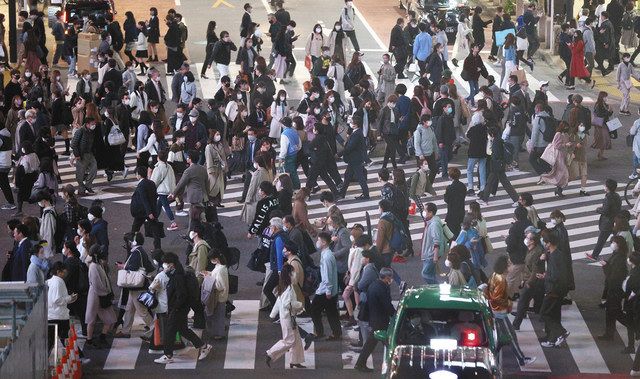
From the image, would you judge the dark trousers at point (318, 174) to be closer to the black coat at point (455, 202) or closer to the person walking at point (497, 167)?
the person walking at point (497, 167)

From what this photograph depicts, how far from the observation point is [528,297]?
20250 mm

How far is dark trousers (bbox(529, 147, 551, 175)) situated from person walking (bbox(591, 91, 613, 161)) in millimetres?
1756

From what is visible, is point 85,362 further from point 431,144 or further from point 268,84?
point 268,84

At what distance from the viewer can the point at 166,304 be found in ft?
63.7

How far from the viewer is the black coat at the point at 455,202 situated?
24031mm

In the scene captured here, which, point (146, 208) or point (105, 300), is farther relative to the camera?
point (146, 208)

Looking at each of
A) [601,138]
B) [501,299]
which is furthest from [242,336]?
[601,138]

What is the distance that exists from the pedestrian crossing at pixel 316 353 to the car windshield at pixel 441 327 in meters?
2.15

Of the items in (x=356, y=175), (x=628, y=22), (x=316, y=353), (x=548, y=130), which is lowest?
(x=316, y=353)

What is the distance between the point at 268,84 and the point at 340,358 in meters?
13.3

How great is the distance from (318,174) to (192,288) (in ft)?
26.6

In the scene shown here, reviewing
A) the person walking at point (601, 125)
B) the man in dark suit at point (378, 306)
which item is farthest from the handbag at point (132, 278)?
the person walking at point (601, 125)

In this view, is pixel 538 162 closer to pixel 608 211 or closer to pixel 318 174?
pixel 318 174

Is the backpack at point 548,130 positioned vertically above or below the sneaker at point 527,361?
above
